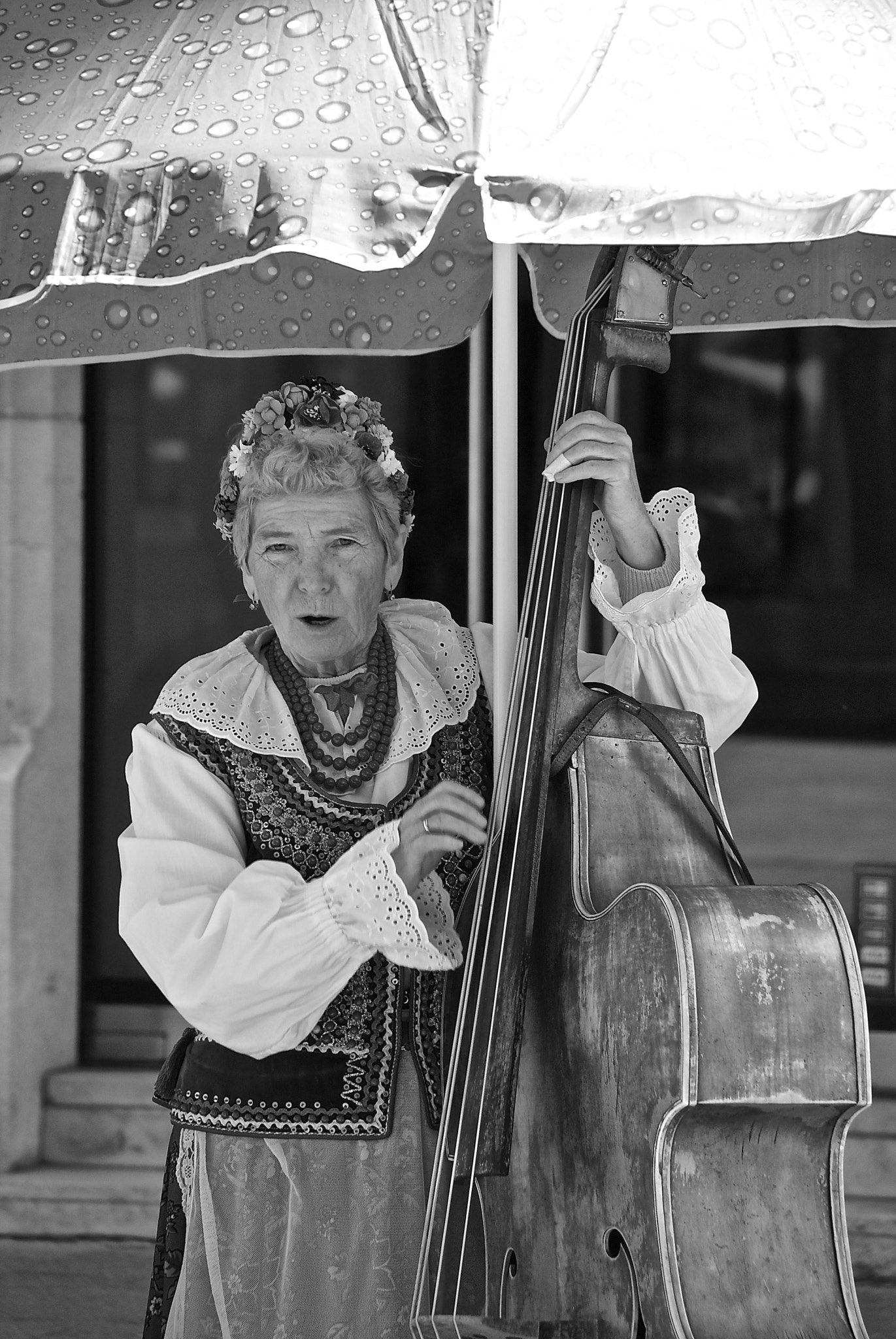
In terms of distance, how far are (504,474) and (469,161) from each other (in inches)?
21.8

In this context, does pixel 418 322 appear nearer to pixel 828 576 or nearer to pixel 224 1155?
pixel 224 1155

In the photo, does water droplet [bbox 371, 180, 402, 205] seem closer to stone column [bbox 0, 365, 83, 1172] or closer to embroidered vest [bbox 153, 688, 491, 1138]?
embroidered vest [bbox 153, 688, 491, 1138]

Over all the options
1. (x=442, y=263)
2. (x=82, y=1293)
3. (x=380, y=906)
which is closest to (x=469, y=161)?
(x=380, y=906)

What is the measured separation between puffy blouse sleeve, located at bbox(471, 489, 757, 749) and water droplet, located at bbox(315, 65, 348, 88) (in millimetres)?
724

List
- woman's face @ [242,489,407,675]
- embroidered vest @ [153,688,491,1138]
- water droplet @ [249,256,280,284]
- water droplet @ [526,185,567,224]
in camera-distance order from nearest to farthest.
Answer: water droplet @ [526,185,567,224]
embroidered vest @ [153,688,491,1138]
woman's face @ [242,489,407,675]
water droplet @ [249,256,280,284]

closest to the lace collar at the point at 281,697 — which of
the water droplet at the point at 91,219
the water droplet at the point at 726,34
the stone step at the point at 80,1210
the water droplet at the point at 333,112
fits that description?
the water droplet at the point at 91,219

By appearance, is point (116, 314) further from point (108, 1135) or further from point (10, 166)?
point (108, 1135)

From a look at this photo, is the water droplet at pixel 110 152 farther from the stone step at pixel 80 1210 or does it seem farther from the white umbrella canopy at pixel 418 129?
the stone step at pixel 80 1210

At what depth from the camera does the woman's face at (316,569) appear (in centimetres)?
207

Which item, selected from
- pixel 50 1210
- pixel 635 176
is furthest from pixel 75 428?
pixel 635 176

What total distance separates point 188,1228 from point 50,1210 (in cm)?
202

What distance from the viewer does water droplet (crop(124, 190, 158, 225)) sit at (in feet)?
4.76

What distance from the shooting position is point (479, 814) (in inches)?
71.3

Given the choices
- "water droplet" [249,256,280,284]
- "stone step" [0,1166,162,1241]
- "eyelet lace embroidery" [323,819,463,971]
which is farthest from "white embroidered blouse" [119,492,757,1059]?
"stone step" [0,1166,162,1241]
